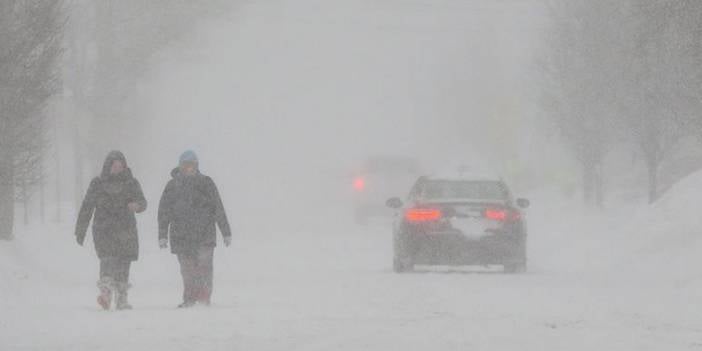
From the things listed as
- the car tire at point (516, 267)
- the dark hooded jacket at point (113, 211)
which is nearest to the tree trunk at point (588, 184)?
the car tire at point (516, 267)

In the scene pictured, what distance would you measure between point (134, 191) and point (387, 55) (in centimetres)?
16074

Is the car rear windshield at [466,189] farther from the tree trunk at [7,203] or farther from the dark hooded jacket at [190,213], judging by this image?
the tree trunk at [7,203]

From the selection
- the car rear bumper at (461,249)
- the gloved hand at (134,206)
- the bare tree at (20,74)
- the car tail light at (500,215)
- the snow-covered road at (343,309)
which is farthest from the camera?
the bare tree at (20,74)

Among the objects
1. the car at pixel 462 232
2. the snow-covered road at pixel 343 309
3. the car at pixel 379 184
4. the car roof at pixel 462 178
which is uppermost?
the car at pixel 379 184

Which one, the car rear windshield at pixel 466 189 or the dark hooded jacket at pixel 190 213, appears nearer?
the dark hooded jacket at pixel 190 213

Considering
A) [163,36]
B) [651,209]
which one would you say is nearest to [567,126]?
[163,36]

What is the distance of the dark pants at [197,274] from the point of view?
16.3 meters

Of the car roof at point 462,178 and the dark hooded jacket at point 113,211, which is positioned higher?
the car roof at point 462,178

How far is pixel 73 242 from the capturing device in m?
30.6

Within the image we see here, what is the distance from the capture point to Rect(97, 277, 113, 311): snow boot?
15852 millimetres

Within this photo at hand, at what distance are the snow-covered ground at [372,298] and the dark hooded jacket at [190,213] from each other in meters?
0.72

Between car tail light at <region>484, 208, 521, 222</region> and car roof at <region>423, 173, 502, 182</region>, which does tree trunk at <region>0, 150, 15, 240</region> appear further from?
car tail light at <region>484, 208, 521, 222</region>

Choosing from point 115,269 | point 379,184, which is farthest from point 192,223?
point 379,184

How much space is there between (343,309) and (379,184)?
79.3ft
